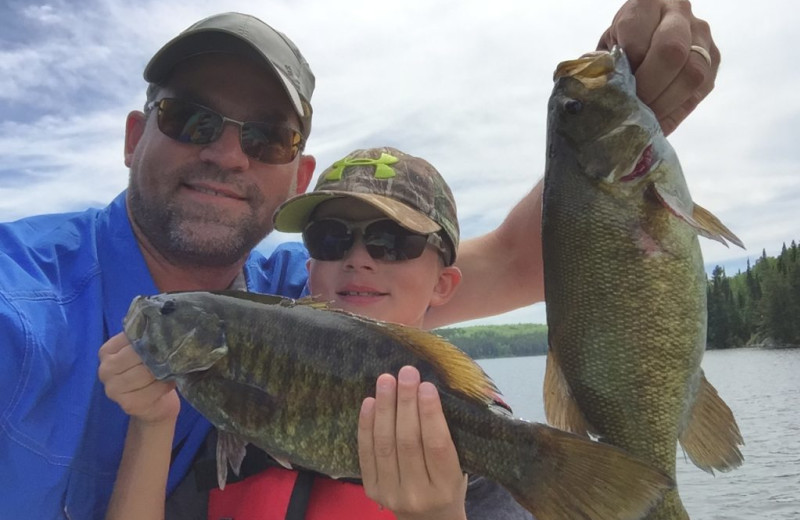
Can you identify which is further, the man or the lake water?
the lake water

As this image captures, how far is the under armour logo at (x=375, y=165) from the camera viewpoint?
3967 mm

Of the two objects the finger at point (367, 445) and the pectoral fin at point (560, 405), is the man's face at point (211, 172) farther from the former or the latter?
the pectoral fin at point (560, 405)

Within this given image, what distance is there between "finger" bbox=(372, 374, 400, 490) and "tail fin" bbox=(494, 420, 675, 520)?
42 centimetres

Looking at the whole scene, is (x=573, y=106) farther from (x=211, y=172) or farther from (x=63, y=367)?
(x=63, y=367)

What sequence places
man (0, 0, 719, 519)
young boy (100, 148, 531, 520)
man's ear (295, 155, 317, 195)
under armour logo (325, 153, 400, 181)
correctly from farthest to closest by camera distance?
man's ear (295, 155, 317, 195), under armour logo (325, 153, 400, 181), man (0, 0, 719, 519), young boy (100, 148, 531, 520)

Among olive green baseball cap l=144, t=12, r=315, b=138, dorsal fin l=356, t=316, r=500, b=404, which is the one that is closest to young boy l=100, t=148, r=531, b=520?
dorsal fin l=356, t=316, r=500, b=404

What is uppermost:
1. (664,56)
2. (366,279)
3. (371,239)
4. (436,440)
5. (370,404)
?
(664,56)

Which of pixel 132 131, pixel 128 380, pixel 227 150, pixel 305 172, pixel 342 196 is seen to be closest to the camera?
pixel 128 380

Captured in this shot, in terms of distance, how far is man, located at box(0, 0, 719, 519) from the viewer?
315 centimetres

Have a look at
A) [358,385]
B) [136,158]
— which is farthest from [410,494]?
[136,158]

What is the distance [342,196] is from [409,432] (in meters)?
1.63

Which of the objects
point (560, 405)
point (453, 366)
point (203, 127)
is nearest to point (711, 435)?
point (560, 405)

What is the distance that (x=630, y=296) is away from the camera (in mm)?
2580

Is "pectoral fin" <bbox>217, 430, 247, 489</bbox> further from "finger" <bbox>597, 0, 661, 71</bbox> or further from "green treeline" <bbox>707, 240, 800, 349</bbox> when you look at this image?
"green treeline" <bbox>707, 240, 800, 349</bbox>
